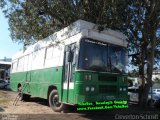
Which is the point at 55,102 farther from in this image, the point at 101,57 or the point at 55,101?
the point at 101,57

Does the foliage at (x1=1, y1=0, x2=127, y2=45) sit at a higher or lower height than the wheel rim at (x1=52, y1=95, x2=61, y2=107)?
higher

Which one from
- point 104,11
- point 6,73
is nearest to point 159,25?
point 104,11

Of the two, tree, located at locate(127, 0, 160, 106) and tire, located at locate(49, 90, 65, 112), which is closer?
tire, located at locate(49, 90, 65, 112)

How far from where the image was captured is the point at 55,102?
14.1 metres

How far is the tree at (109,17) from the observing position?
54.5 ft

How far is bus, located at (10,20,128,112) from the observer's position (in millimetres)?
12062

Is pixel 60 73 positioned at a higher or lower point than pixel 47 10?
lower

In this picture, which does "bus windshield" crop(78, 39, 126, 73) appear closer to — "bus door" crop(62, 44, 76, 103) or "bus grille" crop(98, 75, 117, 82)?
"bus grille" crop(98, 75, 117, 82)

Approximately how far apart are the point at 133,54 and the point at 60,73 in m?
9.47

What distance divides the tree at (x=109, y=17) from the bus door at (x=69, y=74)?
3134 mm

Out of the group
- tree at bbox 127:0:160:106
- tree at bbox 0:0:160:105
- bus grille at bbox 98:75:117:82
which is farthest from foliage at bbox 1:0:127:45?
bus grille at bbox 98:75:117:82

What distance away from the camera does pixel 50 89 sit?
14672 millimetres

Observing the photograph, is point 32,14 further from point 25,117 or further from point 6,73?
point 6,73

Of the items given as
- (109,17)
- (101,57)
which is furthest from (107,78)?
(109,17)
